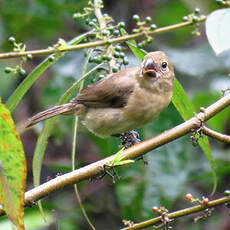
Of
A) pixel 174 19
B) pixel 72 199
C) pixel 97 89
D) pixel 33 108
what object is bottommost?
pixel 72 199

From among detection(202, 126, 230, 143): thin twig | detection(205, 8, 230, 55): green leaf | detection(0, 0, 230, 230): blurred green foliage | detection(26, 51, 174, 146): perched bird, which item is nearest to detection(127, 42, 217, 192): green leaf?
detection(202, 126, 230, 143): thin twig

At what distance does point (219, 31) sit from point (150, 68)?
1163 millimetres

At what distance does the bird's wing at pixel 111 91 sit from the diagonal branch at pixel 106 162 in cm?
132

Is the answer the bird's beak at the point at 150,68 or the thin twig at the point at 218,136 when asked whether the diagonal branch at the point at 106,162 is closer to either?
the thin twig at the point at 218,136

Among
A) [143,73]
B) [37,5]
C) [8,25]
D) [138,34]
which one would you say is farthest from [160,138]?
[8,25]

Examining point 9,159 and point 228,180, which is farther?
point 228,180

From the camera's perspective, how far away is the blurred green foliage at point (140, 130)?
359 cm

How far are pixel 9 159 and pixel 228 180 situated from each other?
3.10 meters

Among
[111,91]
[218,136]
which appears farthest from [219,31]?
[111,91]

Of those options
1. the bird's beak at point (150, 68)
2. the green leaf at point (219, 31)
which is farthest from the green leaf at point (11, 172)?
the bird's beak at point (150, 68)

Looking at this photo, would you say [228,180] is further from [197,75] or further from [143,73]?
[143,73]

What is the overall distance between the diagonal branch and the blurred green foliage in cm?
105

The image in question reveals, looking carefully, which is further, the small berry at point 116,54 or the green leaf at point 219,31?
the small berry at point 116,54

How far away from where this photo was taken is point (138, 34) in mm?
2227
